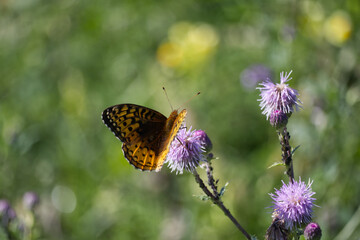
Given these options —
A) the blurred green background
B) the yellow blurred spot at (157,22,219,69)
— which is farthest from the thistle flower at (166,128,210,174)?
the yellow blurred spot at (157,22,219,69)

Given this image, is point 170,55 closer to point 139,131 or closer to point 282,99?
point 139,131

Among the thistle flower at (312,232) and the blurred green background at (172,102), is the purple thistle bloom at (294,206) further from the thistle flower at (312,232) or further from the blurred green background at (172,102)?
the blurred green background at (172,102)

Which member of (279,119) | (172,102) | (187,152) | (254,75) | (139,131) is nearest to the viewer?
(279,119)

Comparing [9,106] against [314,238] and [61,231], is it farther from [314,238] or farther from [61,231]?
[314,238]

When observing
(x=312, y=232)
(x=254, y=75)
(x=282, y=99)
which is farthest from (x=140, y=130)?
(x=254, y=75)

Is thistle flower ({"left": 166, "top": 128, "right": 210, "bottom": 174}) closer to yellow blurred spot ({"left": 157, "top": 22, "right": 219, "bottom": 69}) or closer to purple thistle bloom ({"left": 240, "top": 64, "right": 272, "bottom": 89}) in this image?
purple thistle bloom ({"left": 240, "top": 64, "right": 272, "bottom": 89})

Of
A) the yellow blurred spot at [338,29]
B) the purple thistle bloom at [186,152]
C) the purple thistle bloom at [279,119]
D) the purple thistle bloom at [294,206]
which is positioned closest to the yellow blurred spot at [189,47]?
the yellow blurred spot at [338,29]
